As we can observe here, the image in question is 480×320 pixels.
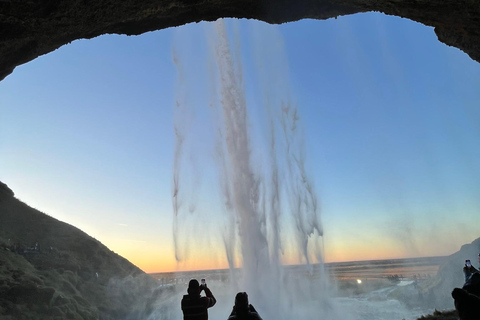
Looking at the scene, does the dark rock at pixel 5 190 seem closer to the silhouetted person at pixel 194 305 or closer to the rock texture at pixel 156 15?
the rock texture at pixel 156 15

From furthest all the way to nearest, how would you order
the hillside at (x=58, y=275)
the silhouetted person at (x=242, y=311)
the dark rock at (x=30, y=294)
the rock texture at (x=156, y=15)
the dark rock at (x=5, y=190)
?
the dark rock at (x=5, y=190)
the hillside at (x=58, y=275)
the dark rock at (x=30, y=294)
the rock texture at (x=156, y=15)
the silhouetted person at (x=242, y=311)

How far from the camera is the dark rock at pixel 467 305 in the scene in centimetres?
313

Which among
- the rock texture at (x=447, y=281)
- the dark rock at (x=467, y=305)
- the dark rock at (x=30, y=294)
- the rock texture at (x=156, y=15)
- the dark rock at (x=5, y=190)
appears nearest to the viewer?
the dark rock at (x=467, y=305)

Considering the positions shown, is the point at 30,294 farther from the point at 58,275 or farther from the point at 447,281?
the point at 447,281

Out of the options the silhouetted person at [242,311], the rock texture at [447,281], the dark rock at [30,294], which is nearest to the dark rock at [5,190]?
the dark rock at [30,294]

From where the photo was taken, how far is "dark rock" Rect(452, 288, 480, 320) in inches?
123

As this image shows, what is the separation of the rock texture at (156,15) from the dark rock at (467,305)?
514 cm

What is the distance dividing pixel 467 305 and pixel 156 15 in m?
8.78

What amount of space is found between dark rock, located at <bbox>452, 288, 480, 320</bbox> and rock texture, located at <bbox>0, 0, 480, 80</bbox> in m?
5.14

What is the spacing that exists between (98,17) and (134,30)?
4.93 ft

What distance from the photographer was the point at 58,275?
26.7 metres

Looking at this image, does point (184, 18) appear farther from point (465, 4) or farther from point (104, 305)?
point (104, 305)

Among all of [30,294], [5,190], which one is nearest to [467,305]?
[30,294]

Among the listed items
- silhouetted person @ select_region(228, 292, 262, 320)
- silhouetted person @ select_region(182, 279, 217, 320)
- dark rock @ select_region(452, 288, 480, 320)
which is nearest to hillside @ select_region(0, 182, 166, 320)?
silhouetted person @ select_region(182, 279, 217, 320)
